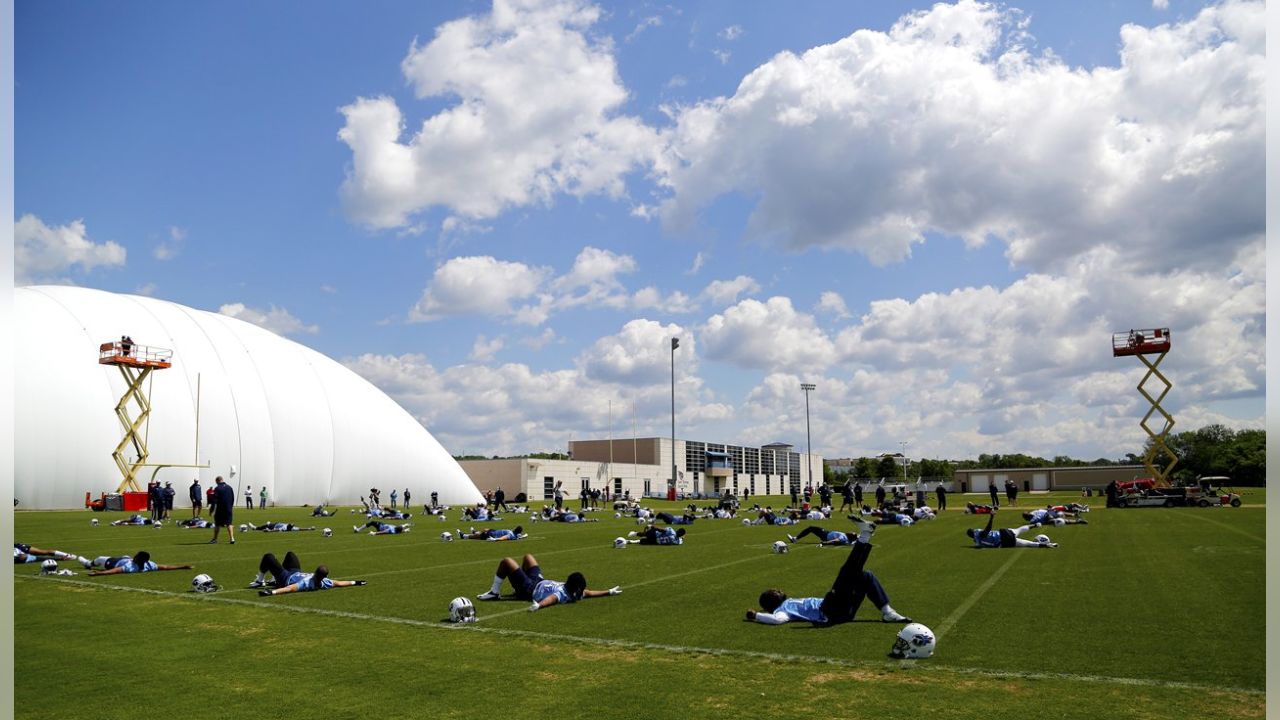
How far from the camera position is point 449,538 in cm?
2547

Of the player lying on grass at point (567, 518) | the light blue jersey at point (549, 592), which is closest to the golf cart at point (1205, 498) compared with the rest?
the player lying on grass at point (567, 518)

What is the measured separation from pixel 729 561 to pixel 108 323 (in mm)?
54913

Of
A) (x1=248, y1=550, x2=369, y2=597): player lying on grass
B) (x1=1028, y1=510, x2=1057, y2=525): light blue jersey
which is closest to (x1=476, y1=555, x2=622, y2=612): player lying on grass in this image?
(x1=248, y1=550, x2=369, y2=597): player lying on grass

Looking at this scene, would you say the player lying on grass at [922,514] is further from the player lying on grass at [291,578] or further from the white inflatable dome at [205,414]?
the white inflatable dome at [205,414]

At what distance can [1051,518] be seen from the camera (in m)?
28.8

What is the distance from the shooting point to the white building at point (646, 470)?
89750 millimetres

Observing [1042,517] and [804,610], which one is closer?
[804,610]

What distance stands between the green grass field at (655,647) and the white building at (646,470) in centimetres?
5471

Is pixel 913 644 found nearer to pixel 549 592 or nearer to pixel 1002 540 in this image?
pixel 549 592

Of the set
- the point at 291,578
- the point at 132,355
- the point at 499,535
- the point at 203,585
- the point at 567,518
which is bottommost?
the point at 567,518

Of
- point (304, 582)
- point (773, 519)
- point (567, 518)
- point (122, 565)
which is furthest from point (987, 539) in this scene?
point (567, 518)

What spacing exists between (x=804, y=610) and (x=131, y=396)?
5607 centimetres

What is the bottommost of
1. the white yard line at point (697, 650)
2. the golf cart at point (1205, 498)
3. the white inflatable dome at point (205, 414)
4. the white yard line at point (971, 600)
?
the golf cart at point (1205, 498)

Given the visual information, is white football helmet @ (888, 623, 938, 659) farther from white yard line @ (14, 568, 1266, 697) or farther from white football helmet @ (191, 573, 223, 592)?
white football helmet @ (191, 573, 223, 592)
